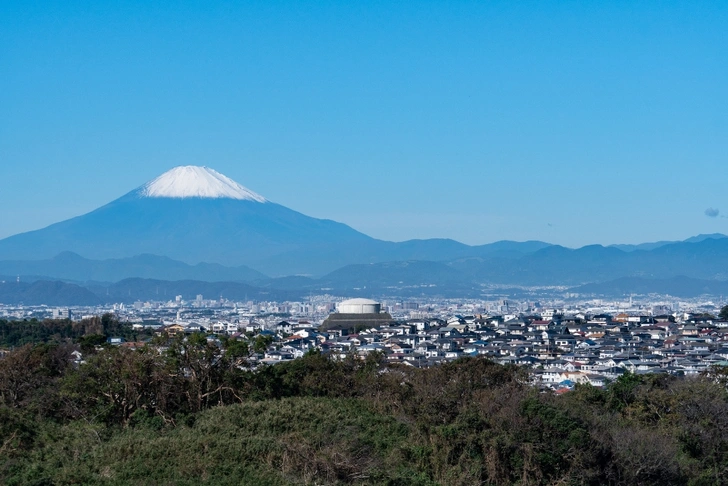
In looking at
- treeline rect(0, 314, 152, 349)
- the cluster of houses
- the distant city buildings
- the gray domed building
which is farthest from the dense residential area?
the gray domed building

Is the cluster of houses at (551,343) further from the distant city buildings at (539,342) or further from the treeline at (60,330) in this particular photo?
the treeline at (60,330)

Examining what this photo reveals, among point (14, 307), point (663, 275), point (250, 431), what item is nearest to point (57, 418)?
point (250, 431)

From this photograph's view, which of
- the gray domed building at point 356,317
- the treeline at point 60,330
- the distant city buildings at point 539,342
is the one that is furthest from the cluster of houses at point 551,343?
the treeline at point 60,330

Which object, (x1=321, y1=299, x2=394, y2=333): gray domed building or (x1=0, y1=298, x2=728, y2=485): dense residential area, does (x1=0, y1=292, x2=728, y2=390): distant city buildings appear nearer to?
(x1=321, y1=299, x2=394, y2=333): gray domed building

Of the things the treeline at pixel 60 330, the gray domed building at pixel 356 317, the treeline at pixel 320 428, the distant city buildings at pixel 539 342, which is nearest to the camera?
the treeline at pixel 320 428

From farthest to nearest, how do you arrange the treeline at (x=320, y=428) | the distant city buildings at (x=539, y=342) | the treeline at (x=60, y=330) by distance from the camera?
the treeline at (x=60, y=330) < the distant city buildings at (x=539, y=342) < the treeline at (x=320, y=428)

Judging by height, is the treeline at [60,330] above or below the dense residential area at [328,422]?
above

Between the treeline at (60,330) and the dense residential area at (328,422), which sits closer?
the dense residential area at (328,422)
